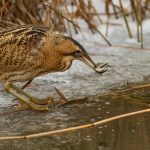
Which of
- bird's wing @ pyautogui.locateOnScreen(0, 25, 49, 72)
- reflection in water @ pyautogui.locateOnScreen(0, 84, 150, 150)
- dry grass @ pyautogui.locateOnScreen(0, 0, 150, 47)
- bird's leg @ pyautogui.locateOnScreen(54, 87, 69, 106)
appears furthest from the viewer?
dry grass @ pyautogui.locateOnScreen(0, 0, 150, 47)

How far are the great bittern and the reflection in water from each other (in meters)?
0.21

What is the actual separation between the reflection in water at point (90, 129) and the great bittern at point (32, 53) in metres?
0.21

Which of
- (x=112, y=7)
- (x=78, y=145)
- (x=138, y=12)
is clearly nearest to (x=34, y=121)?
(x=78, y=145)

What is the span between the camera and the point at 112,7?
645 cm

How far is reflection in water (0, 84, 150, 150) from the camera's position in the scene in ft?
11.2

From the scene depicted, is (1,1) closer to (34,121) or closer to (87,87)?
(87,87)

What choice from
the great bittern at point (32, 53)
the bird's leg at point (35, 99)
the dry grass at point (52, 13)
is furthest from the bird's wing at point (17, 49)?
the dry grass at point (52, 13)

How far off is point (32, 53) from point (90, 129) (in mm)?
666

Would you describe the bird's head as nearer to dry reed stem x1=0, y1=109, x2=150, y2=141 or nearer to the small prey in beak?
the small prey in beak

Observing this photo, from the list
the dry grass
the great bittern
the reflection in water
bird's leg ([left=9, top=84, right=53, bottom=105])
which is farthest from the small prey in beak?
the dry grass

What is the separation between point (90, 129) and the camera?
3682mm

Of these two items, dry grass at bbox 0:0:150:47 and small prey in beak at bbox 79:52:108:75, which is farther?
dry grass at bbox 0:0:150:47

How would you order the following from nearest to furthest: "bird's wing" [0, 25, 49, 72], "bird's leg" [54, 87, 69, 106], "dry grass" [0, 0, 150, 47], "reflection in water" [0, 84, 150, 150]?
"reflection in water" [0, 84, 150, 150] < "bird's wing" [0, 25, 49, 72] < "bird's leg" [54, 87, 69, 106] < "dry grass" [0, 0, 150, 47]

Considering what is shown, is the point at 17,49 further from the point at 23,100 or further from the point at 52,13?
the point at 52,13
